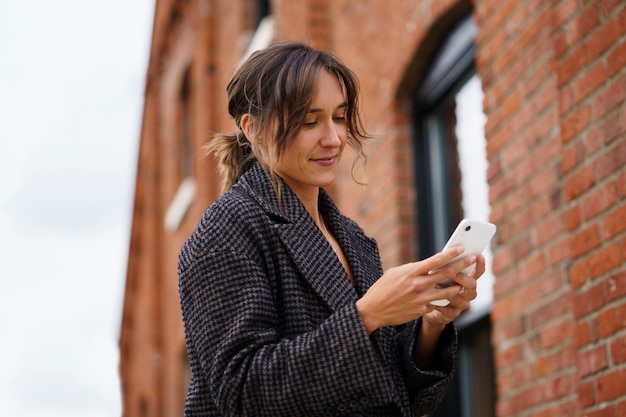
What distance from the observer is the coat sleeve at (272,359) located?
7.91 feet

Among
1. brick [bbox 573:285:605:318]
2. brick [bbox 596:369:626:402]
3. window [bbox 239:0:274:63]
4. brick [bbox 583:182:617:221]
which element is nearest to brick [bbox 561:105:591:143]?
brick [bbox 583:182:617:221]

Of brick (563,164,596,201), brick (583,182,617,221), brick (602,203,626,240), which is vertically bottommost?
brick (602,203,626,240)

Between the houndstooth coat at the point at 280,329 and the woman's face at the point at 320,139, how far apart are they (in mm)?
87

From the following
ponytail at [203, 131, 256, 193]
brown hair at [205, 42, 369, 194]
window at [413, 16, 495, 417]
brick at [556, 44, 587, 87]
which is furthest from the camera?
window at [413, 16, 495, 417]

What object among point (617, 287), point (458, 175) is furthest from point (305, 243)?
point (458, 175)

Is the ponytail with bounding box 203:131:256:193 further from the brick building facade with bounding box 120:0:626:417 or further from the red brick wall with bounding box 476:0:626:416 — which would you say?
the red brick wall with bounding box 476:0:626:416

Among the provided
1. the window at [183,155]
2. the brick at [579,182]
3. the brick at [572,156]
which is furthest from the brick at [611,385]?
the window at [183,155]

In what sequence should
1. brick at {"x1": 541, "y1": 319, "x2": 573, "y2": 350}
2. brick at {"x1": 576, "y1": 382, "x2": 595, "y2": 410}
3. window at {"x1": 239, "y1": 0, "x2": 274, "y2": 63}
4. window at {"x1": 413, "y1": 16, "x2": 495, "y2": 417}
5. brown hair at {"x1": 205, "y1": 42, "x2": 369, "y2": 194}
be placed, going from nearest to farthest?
1. brown hair at {"x1": 205, "y1": 42, "x2": 369, "y2": 194}
2. brick at {"x1": 576, "y1": 382, "x2": 595, "y2": 410}
3. brick at {"x1": 541, "y1": 319, "x2": 573, "y2": 350}
4. window at {"x1": 413, "y1": 16, "x2": 495, "y2": 417}
5. window at {"x1": 239, "y1": 0, "x2": 274, "y2": 63}

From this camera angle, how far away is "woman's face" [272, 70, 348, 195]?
2676 mm

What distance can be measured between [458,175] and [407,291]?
401 centimetres

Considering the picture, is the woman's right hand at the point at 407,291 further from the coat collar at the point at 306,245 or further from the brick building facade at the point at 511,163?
the brick building facade at the point at 511,163

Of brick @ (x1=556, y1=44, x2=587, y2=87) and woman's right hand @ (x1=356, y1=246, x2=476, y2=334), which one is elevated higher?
brick @ (x1=556, y1=44, x2=587, y2=87)

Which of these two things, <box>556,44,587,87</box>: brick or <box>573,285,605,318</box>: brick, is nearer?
<box>573,285,605,318</box>: brick

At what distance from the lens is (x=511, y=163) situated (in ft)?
16.1
